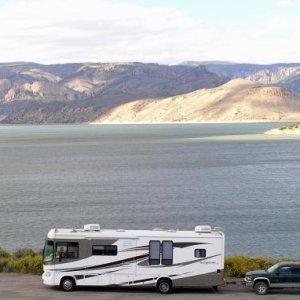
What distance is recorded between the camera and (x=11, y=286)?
1056 inches

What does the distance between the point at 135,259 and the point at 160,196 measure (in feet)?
182

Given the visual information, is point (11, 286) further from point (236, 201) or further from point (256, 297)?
point (236, 201)

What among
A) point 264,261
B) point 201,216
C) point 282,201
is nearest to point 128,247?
point 264,261

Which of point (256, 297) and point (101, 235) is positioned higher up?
point (101, 235)

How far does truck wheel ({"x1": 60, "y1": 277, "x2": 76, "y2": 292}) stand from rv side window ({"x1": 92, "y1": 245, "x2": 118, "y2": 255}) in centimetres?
126

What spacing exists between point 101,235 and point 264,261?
796 cm

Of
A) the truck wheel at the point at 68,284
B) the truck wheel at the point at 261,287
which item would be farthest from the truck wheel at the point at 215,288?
the truck wheel at the point at 68,284

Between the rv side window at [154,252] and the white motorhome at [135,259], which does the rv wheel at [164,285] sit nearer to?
the white motorhome at [135,259]

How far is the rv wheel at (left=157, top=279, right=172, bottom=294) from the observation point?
25922mm

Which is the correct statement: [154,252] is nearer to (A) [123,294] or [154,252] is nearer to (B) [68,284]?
(A) [123,294]

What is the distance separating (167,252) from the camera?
25.9 metres

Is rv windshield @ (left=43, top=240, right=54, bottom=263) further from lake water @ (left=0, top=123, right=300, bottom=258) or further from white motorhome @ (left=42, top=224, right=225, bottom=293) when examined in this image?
lake water @ (left=0, top=123, right=300, bottom=258)

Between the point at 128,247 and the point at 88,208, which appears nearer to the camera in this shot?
the point at 128,247

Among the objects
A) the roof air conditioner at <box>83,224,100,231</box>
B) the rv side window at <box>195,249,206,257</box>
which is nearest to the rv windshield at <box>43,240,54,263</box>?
the roof air conditioner at <box>83,224,100,231</box>
